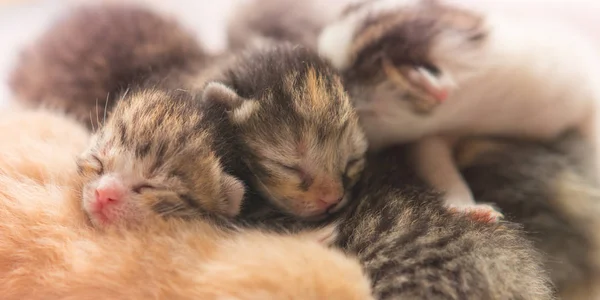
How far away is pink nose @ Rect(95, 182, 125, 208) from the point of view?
0.94 metres

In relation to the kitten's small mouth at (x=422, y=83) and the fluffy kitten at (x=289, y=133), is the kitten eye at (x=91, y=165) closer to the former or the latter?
the fluffy kitten at (x=289, y=133)

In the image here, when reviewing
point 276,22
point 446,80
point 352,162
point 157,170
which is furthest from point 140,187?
point 276,22

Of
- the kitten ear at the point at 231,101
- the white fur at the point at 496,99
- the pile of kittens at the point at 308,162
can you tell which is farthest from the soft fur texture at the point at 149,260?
the white fur at the point at 496,99

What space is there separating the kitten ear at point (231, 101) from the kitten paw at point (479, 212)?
0.40m

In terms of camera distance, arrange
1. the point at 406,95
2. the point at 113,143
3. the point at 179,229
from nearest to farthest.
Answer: the point at 179,229, the point at 113,143, the point at 406,95

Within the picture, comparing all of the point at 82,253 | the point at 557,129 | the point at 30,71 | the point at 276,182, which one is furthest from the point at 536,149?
the point at 30,71

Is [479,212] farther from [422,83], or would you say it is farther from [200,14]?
[200,14]

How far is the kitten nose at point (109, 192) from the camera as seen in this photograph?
3.08 feet

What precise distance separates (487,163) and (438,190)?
9.2 inches

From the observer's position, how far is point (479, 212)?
105 cm

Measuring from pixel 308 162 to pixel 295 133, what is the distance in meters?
0.06

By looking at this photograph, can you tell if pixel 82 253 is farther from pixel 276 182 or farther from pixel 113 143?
pixel 276 182

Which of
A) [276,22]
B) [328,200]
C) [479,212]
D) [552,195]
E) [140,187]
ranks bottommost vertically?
[552,195]

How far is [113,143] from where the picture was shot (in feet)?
3.41
